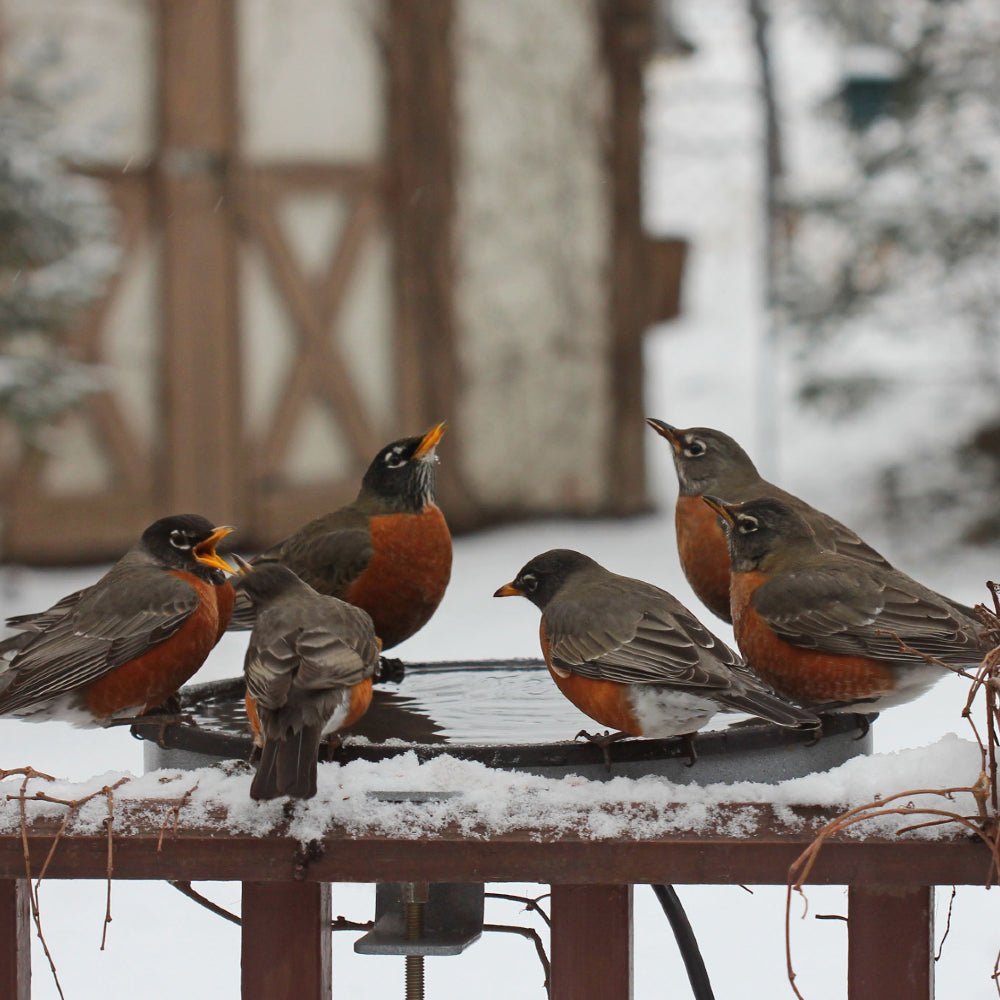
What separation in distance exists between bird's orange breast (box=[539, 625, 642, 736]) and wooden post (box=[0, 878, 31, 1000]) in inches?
33.3

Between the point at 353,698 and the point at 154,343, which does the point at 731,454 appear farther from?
the point at 154,343

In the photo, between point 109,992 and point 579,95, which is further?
point 579,95

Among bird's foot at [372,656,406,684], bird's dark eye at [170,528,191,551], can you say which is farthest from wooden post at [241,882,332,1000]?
bird's foot at [372,656,406,684]

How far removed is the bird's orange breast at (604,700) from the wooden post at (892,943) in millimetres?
508

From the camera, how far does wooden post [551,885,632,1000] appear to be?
1798 millimetres

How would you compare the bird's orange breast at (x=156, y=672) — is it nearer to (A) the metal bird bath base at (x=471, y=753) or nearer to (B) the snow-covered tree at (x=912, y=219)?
(A) the metal bird bath base at (x=471, y=753)

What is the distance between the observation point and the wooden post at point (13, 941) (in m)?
1.87

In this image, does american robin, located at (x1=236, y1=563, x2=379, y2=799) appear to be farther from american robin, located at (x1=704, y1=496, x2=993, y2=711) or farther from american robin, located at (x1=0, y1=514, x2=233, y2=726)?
american robin, located at (x1=704, y1=496, x2=993, y2=711)

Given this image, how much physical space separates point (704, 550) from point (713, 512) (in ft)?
0.28

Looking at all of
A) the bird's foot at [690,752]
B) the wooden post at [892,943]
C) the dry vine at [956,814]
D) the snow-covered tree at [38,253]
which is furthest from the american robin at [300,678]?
the snow-covered tree at [38,253]

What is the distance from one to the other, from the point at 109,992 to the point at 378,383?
6108mm

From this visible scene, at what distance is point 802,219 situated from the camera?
1067 centimetres

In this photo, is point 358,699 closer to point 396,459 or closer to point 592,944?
point 592,944

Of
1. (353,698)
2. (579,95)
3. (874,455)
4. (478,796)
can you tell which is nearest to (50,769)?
(353,698)
